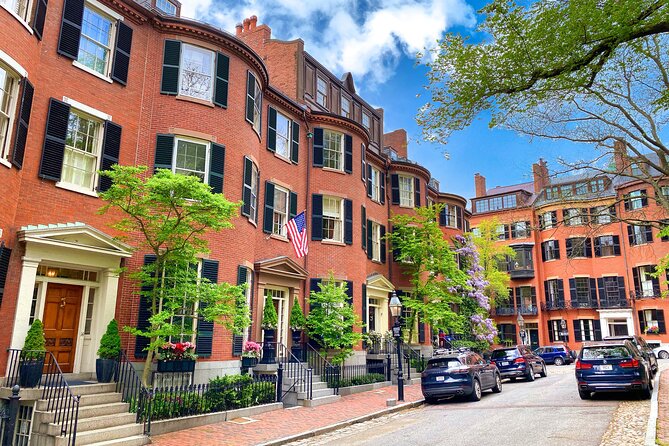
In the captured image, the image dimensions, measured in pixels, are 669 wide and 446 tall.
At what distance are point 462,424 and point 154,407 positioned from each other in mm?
7154

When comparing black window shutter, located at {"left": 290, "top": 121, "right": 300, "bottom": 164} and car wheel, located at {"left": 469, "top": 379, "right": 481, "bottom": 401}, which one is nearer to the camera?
car wheel, located at {"left": 469, "top": 379, "right": 481, "bottom": 401}

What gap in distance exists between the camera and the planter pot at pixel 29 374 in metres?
10.1

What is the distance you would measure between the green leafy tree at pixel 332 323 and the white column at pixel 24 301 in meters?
9.91

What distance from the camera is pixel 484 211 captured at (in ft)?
187

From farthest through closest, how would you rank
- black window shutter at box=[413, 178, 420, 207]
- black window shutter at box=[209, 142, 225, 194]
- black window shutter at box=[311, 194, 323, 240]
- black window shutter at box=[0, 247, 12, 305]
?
1. black window shutter at box=[413, 178, 420, 207]
2. black window shutter at box=[311, 194, 323, 240]
3. black window shutter at box=[209, 142, 225, 194]
4. black window shutter at box=[0, 247, 12, 305]

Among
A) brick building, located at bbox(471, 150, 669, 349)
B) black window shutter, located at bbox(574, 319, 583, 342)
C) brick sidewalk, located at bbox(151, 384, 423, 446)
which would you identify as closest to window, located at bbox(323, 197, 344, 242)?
brick sidewalk, located at bbox(151, 384, 423, 446)

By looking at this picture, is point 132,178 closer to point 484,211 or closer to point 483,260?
point 483,260

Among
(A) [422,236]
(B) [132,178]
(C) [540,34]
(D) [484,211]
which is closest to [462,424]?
(C) [540,34]

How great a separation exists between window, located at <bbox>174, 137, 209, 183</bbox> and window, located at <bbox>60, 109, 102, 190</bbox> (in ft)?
7.53

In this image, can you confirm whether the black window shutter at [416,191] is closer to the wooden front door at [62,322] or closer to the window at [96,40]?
the window at [96,40]

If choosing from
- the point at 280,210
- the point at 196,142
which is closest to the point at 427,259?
the point at 280,210

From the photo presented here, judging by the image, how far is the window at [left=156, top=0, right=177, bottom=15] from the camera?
19.0m

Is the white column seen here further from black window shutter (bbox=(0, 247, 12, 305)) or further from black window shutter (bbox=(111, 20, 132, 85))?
black window shutter (bbox=(111, 20, 132, 85))

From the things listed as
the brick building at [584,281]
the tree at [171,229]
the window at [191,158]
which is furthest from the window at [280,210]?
the brick building at [584,281]
